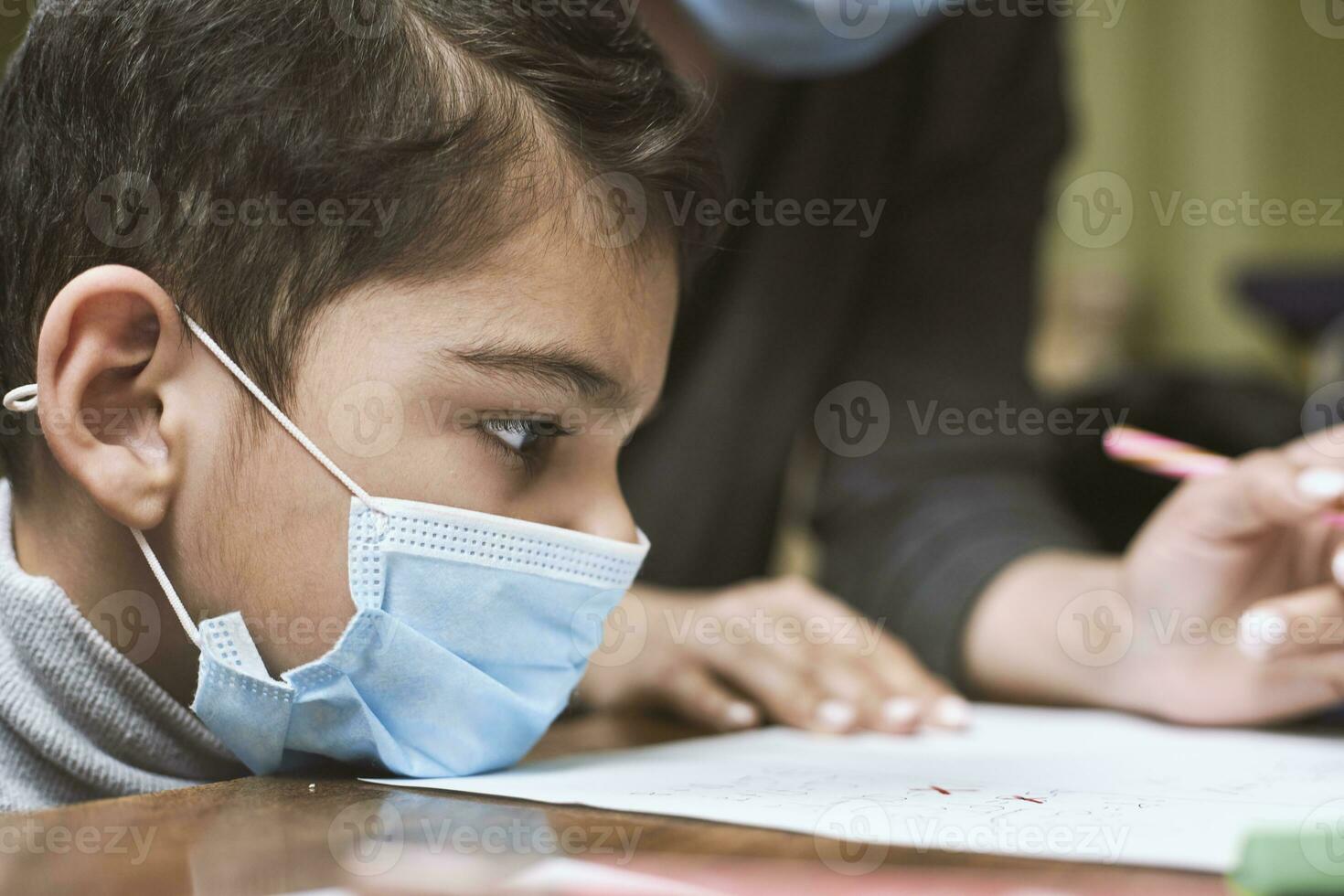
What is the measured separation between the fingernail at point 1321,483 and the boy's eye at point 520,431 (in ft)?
1.52

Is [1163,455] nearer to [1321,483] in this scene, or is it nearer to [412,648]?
[1321,483]

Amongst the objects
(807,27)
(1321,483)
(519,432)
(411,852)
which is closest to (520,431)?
(519,432)

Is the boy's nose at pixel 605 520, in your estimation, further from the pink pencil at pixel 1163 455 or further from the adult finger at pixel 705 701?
the pink pencil at pixel 1163 455

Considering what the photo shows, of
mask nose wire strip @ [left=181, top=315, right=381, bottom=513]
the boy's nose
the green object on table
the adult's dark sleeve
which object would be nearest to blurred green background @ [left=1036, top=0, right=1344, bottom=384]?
the adult's dark sleeve

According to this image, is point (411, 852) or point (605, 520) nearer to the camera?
point (411, 852)

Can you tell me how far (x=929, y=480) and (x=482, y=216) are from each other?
28.7 inches

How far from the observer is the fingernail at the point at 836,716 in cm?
89

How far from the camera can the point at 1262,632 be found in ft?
2.62

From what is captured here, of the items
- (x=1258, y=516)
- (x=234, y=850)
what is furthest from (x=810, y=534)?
(x=234, y=850)

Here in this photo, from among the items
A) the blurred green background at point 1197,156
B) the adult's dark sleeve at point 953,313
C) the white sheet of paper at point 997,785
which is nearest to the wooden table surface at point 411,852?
the white sheet of paper at point 997,785

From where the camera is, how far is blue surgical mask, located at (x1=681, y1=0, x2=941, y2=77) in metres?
1.14

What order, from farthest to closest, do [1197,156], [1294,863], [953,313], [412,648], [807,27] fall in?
[1197,156]
[953,313]
[807,27]
[412,648]
[1294,863]

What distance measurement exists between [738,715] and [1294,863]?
0.52 meters

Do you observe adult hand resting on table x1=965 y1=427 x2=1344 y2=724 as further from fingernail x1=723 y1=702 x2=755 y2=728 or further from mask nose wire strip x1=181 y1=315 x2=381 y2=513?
mask nose wire strip x1=181 y1=315 x2=381 y2=513
